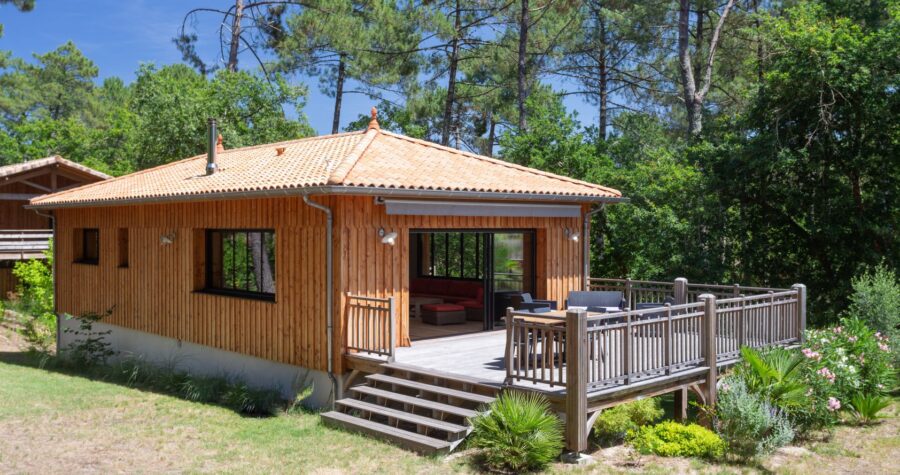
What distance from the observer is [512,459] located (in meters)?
8.02

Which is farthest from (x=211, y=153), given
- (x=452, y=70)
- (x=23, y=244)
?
(x=452, y=70)

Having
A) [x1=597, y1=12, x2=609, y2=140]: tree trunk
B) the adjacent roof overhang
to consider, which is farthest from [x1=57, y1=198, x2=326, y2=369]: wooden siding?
[x1=597, y1=12, x2=609, y2=140]: tree trunk

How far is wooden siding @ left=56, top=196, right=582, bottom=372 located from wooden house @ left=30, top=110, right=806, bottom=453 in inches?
1.3

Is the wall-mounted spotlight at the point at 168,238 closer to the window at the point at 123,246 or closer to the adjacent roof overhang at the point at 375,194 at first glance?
the adjacent roof overhang at the point at 375,194

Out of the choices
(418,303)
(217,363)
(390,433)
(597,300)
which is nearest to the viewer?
(390,433)

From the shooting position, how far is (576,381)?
27.1 ft

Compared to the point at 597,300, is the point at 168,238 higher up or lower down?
higher up

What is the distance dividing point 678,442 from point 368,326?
14.4 ft

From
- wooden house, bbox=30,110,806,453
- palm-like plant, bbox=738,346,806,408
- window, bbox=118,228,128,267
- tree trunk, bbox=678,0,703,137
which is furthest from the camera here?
tree trunk, bbox=678,0,703,137

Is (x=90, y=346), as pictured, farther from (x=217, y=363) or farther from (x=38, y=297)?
(x=38, y=297)

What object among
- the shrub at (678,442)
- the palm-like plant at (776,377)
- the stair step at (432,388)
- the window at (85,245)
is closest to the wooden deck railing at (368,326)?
the stair step at (432,388)

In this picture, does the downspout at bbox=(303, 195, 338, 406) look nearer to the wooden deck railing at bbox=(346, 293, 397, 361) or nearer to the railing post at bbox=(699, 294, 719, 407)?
the wooden deck railing at bbox=(346, 293, 397, 361)

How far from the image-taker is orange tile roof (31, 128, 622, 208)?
10.9 meters

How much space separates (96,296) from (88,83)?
128 ft
